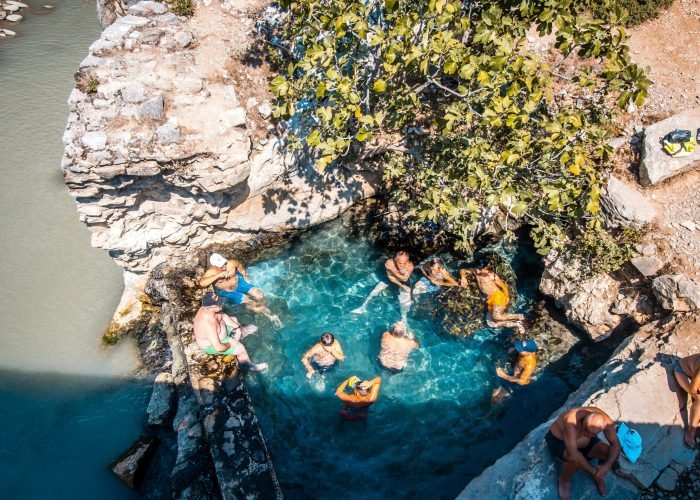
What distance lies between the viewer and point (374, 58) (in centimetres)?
956

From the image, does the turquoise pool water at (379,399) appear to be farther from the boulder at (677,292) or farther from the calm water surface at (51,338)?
the calm water surface at (51,338)

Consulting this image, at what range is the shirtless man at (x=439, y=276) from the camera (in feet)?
36.8

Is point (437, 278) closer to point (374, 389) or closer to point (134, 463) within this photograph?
point (374, 389)

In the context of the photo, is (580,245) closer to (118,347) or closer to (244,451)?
(244,451)

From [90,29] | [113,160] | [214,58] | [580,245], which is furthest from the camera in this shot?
[90,29]

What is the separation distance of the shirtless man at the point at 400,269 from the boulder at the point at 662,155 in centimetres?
537

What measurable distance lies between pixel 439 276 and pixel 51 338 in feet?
31.4

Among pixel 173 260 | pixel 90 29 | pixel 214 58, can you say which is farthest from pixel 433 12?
pixel 90 29

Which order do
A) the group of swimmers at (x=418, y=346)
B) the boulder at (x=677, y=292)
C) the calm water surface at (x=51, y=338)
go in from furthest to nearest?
the calm water surface at (x=51, y=338), the boulder at (x=677, y=292), the group of swimmers at (x=418, y=346)

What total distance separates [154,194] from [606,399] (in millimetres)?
9754

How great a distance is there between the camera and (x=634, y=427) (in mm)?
7359

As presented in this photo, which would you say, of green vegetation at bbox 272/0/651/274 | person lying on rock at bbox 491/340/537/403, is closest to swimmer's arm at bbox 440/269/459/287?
green vegetation at bbox 272/0/651/274

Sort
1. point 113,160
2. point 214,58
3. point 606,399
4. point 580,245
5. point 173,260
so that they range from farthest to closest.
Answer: point 173,260
point 214,58
point 580,245
point 113,160
point 606,399

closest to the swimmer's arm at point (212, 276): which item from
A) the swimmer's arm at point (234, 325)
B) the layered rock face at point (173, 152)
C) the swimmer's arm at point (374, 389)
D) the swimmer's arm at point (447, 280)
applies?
the swimmer's arm at point (234, 325)
